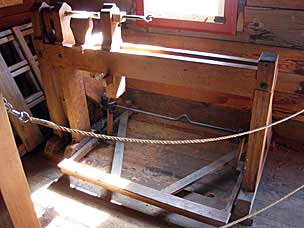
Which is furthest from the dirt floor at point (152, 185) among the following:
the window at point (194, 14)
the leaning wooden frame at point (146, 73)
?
the window at point (194, 14)

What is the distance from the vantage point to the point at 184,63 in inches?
64.3

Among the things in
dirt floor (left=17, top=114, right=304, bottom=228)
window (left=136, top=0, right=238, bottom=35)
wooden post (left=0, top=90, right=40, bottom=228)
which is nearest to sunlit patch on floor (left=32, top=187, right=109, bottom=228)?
dirt floor (left=17, top=114, right=304, bottom=228)

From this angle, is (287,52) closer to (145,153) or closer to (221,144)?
(221,144)

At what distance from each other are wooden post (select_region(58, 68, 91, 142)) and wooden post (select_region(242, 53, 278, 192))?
1152mm

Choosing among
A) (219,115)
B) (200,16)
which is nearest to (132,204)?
(219,115)

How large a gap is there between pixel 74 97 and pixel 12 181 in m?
1.05

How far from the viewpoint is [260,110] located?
5.10ft

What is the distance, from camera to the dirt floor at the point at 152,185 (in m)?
1.84

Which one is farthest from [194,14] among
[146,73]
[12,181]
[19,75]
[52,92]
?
[12,181]

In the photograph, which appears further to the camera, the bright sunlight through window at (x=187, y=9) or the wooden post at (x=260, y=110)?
the bright sunlight through window at (x=187, y=9)

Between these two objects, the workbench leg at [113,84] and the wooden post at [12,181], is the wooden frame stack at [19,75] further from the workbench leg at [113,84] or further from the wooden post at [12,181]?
the wooden post at [12,181]

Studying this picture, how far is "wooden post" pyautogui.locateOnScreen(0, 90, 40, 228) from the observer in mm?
1075

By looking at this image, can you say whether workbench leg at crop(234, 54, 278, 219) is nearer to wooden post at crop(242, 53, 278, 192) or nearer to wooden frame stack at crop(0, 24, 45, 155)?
wooden post at crop(242, 53, 278, 192)

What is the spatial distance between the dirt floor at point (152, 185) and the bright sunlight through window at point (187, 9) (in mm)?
895
